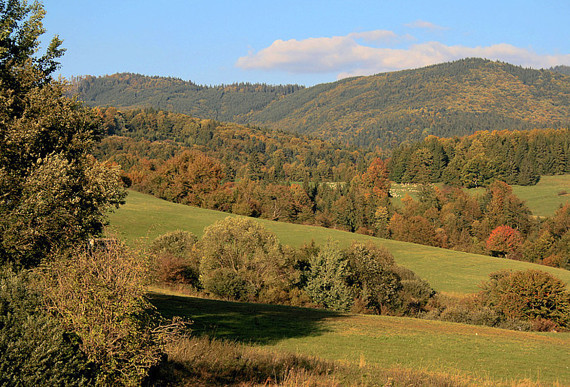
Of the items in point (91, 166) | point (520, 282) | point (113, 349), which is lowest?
point (520, 282)

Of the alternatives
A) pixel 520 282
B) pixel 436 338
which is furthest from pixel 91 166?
pixel 520 282

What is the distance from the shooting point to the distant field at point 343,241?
63125mm

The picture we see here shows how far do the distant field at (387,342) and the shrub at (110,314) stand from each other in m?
8.37

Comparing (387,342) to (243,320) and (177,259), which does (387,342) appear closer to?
(243,320)

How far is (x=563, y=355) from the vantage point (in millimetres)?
24594

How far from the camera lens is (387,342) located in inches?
946

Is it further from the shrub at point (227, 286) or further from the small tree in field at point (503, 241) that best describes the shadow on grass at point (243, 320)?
the small tree in field at point (503, 241)

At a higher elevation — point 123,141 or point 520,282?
point 123,141

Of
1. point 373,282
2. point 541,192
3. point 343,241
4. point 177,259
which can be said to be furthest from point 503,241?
point 177,259

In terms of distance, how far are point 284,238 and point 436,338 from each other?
50465mm

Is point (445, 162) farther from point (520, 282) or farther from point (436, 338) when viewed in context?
point (436, 338)

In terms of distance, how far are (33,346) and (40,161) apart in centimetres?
839

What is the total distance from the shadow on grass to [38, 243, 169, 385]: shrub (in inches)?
371

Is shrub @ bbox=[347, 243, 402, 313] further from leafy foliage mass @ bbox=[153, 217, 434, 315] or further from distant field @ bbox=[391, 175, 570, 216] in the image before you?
distant field @ bbox=[391, 175, 570, 216]
